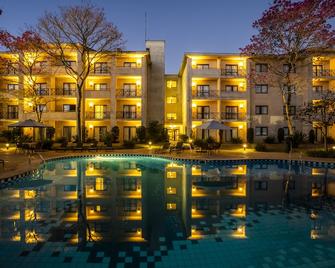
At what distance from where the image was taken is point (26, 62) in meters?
27.5

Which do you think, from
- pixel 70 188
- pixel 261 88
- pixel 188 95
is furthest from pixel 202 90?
pixel 70 188

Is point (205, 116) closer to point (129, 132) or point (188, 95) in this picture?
point (188, 95)

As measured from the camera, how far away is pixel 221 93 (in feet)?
99.5

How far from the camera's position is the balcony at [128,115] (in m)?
30.8

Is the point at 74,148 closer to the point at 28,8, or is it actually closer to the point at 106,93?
the point at 106,93

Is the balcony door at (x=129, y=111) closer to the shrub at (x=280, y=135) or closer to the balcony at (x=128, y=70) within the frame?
the balcony at (x=128, y=70)

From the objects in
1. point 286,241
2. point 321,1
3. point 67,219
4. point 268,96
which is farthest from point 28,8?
point 286,241

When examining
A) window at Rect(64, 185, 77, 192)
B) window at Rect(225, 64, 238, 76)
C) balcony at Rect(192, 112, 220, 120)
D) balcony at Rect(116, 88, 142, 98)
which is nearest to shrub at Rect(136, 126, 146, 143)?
balcony at Rect(116, 88, 142, 98)

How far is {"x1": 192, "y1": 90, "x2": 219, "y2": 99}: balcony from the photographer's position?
99.8 feet

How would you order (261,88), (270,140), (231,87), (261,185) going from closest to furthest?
1. (261,185)
2. (270,140)
3. (261,88)
4. (231,87)

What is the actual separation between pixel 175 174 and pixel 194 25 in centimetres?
10467

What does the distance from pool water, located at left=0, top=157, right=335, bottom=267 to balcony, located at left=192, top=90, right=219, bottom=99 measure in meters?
19.3

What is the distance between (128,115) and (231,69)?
13.3 meters

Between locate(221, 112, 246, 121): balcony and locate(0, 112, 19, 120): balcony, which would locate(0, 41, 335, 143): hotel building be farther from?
locate(0, 112, 19, 120): balcony
